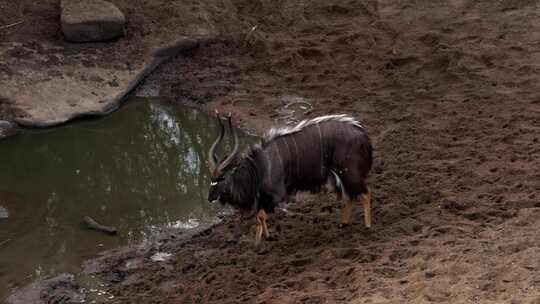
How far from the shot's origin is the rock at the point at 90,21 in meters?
12.0

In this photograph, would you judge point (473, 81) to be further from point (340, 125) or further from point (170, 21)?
point (170, 21)

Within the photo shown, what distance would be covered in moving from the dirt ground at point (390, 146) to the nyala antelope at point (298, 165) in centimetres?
57

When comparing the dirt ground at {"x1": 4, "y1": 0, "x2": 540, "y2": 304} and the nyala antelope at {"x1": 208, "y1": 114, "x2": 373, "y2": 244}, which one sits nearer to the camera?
the dirt ground at {"x1": 4, "y1": 0, "x2": 540, "y2": 304}

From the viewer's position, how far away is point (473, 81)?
10.8m

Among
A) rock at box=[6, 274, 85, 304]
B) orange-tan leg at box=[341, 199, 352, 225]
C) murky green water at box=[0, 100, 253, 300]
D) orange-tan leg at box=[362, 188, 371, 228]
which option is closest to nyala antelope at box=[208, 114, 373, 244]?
orange-tan leg at box=[362, 188, 371, 228]

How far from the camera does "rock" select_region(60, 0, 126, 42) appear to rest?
12.0m

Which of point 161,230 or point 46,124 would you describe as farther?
point 46,124

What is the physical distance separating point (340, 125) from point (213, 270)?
1.89 m

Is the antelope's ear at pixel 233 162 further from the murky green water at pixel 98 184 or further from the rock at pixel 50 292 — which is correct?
the rock at pixel 50 292

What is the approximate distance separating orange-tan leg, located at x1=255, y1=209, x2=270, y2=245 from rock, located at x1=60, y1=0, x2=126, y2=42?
5.37m

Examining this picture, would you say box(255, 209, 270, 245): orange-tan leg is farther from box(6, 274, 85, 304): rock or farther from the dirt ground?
box(6, 274, 85, 304): rock

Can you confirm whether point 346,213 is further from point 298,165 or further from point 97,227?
point 97,227

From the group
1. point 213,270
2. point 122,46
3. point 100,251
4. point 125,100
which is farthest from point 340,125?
point 122,46

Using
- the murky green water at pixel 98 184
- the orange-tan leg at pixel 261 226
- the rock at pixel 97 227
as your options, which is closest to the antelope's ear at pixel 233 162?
the orange-tan leg at pixel 261 226
